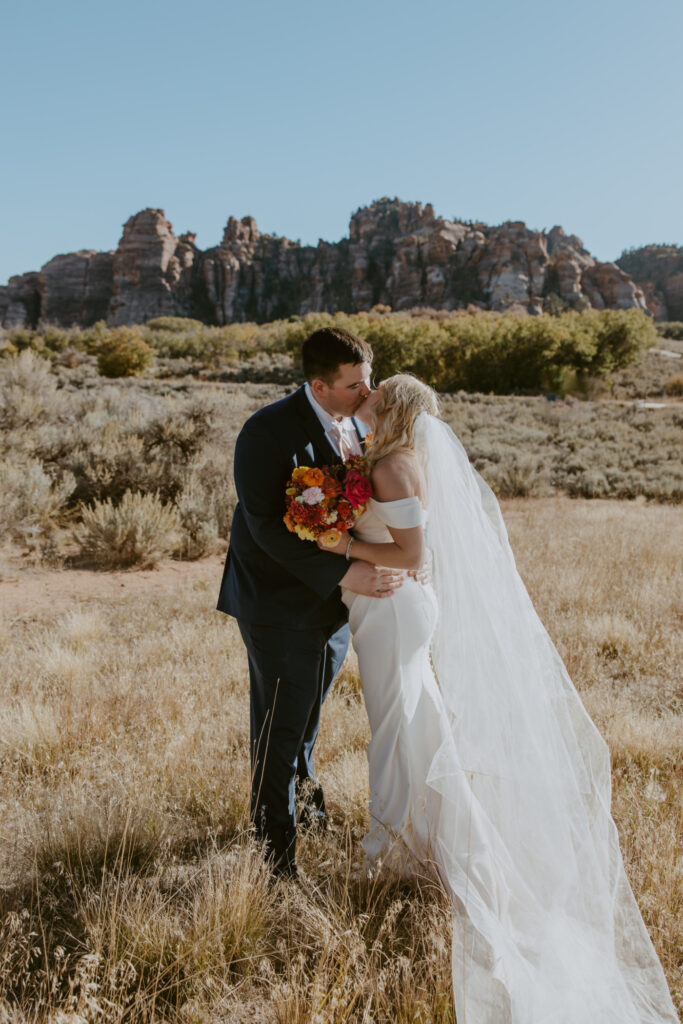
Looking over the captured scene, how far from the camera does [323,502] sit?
2301mm

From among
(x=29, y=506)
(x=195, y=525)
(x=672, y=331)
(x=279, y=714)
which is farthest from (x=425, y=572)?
(x=672, y=331)

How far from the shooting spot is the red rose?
236 cm

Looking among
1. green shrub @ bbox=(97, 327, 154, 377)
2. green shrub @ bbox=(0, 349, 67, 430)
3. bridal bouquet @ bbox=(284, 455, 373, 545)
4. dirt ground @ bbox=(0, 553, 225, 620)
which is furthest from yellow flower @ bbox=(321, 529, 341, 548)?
green shrub @ bbox=(97, 327, 154, 377)

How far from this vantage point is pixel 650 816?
9.38ft

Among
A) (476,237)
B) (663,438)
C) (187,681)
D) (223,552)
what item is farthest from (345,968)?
(476,237)

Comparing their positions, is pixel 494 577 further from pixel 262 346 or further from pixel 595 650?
pixel 262 346

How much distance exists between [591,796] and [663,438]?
18110 millimetres

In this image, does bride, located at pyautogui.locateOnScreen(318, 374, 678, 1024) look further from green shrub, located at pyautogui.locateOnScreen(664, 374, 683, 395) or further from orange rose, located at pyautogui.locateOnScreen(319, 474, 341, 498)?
green shrub, located at pyautogui.locateOnScreen(664, 374, 683, 395)

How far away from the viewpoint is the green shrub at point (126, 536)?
7.58m

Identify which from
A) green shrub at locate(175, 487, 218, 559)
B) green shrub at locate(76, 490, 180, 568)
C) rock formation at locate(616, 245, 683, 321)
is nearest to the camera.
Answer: green shrub at locate(76, 490, 180, 568)

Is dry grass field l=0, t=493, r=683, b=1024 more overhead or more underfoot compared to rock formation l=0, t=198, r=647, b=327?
more underfoot

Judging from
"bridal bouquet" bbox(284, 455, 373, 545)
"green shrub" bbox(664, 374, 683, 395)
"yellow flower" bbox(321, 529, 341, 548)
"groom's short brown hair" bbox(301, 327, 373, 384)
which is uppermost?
"green shrub" bbox(664, 374, 683, 395)

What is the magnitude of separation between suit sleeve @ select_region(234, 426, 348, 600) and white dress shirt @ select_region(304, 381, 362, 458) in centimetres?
26

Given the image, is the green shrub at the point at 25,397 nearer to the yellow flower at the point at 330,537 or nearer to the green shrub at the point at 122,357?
the yellow flower at the point at 330,537
